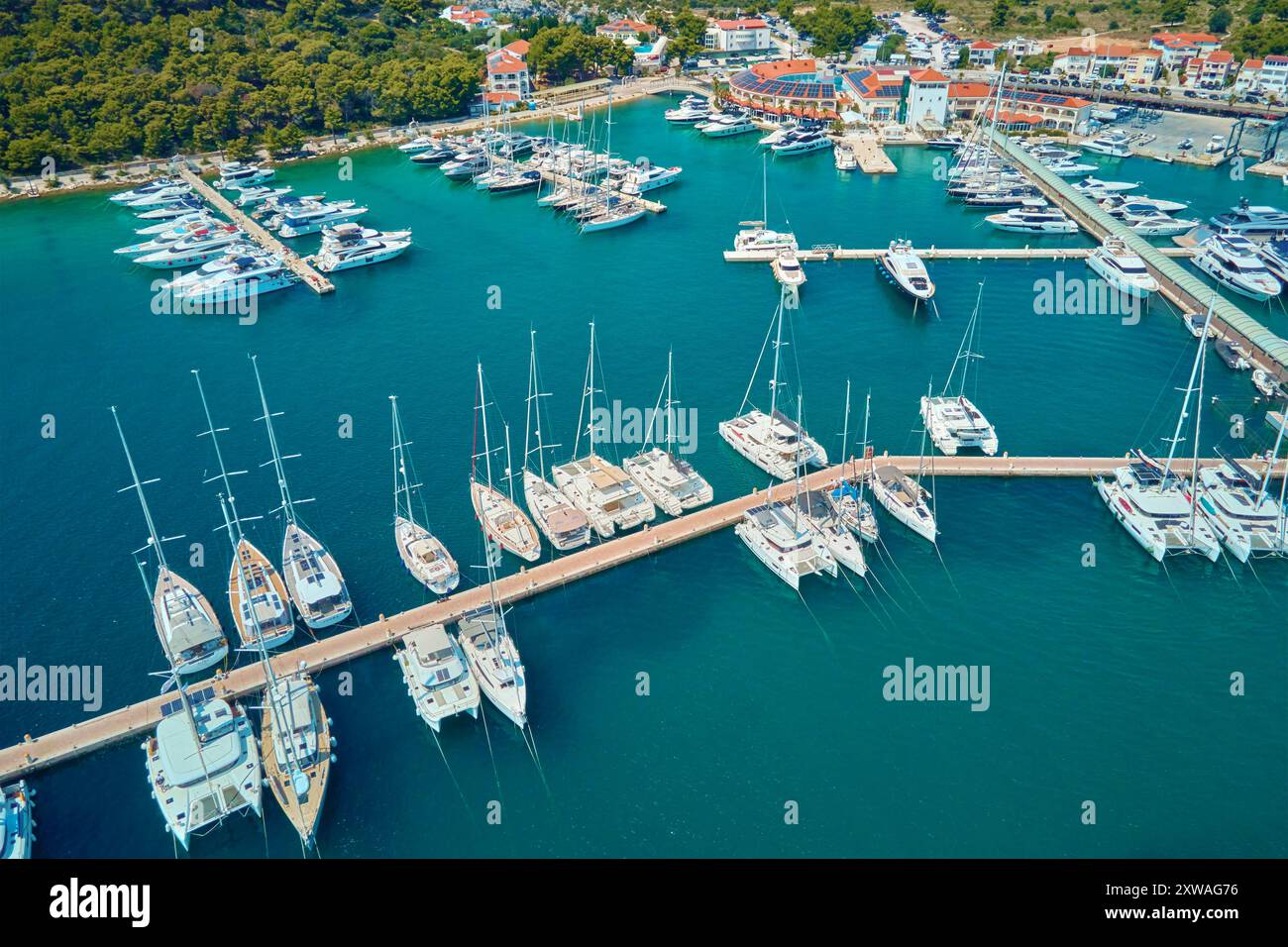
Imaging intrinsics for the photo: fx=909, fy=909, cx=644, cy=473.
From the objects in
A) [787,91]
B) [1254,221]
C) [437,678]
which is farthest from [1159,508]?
[787,91]

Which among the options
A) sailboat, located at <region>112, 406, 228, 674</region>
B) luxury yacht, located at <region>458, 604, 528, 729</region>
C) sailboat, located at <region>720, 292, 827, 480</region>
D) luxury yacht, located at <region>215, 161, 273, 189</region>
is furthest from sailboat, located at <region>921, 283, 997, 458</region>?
luxury yacht, located at <region>215, 161, 273, 189</region>

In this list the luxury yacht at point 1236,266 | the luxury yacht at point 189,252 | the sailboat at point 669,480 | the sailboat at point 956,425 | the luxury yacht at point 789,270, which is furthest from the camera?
the luxury yacht at point 189,252

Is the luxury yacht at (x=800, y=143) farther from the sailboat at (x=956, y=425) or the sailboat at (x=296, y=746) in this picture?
the sailboat at (x=296, y=746)

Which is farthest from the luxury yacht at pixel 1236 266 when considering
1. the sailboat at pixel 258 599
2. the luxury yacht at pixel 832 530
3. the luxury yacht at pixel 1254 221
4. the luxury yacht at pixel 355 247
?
the sailboat at pixel 258 599

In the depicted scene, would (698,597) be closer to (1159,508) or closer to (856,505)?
(856,505)

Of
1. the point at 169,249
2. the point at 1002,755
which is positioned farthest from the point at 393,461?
the point at 169,249

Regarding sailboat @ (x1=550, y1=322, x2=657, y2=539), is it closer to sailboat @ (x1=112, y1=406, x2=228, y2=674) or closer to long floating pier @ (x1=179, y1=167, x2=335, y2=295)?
sailboat @ (x1=112, y1=406, x2=228, y2=674)

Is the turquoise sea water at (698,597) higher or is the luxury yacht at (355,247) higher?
the luxury yacht at (355,247)

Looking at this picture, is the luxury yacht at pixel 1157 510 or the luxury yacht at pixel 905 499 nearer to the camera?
the luxury yacht at pixel 1157 510
